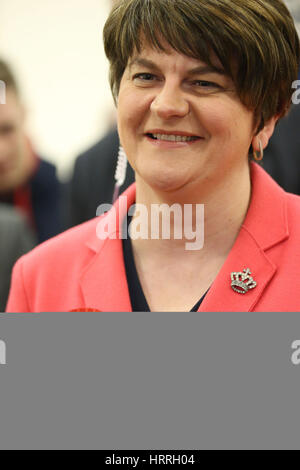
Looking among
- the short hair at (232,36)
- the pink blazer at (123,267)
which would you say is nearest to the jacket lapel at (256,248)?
the pink blazer at (123,267)

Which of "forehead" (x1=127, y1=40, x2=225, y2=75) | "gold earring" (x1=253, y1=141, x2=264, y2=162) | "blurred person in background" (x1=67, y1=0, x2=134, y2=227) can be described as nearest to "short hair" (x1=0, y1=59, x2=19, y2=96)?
"blurred person in background" (x1=67, y1=0, x2=134, y2=227)

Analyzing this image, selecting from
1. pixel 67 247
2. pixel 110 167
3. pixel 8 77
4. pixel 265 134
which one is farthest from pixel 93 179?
pixel 265 134

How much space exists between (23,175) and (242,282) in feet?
2.02

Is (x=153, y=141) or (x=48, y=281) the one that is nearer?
(x=153, y=141)

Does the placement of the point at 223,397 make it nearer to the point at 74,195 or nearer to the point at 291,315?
the point at 291,315

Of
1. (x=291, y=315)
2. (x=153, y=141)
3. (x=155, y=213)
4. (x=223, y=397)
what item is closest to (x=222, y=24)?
(x=153, y=141)

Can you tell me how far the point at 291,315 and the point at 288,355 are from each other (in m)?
0.06

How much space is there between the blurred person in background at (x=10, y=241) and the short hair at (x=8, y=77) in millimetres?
300

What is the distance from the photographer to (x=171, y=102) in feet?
3.25

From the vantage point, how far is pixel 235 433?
0.97 metres

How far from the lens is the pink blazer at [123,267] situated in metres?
1.02

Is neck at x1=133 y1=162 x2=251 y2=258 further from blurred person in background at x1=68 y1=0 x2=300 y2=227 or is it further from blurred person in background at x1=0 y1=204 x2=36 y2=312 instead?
blurred person in background at x1=0 y1=204 x2=36 y2=312

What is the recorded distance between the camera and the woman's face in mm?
994
